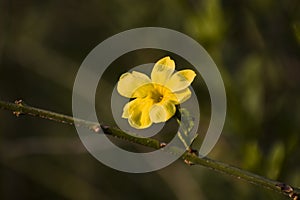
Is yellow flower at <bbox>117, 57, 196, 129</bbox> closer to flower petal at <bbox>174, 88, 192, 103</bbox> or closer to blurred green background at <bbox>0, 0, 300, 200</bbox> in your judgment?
flower petal at <bbox>174, 88, 192, 103</bbox>

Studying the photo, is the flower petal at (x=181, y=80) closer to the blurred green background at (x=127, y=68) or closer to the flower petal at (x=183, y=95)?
the flower petal at (x=183, y=95)

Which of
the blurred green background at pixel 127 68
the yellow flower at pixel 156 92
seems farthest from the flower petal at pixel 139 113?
the blurred green background at pixel 127 68

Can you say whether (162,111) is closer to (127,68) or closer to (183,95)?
(183,95)

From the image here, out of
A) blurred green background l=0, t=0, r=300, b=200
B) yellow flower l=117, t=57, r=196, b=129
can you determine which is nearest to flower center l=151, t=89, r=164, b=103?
yellow flower l=117, t=57, r=196, b=129

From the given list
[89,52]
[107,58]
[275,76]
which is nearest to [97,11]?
[89,52]

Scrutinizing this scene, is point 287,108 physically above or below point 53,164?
below

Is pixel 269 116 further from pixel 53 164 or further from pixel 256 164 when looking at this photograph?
pixel 53 164

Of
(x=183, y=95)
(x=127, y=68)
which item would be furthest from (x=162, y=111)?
(x=127, y=68)
